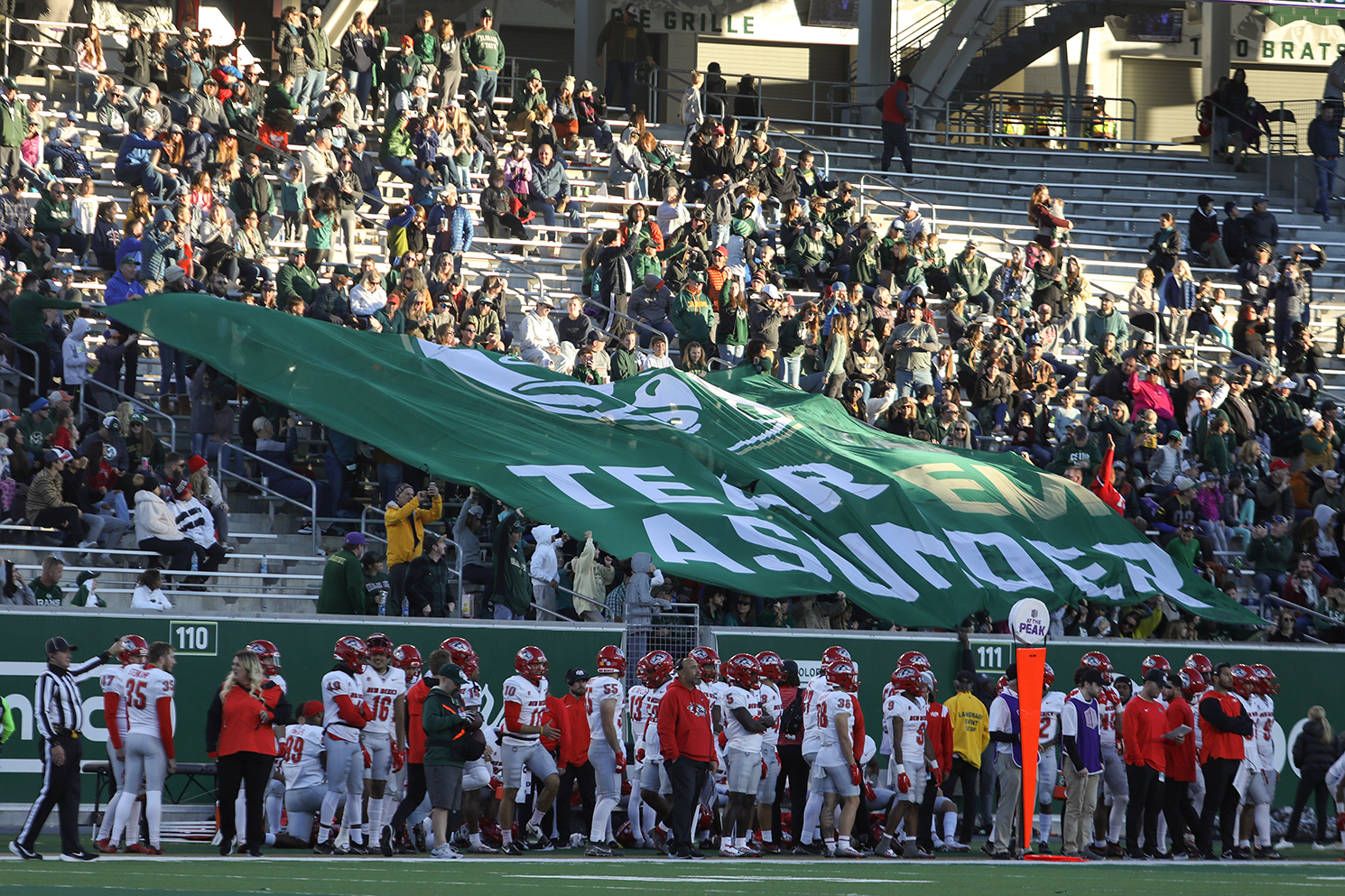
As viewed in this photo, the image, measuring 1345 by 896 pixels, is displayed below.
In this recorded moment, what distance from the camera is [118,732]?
1270 cm

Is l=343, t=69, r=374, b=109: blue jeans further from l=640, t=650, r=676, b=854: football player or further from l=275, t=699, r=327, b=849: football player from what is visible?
l=275, t=699, r=327, b=849: football player

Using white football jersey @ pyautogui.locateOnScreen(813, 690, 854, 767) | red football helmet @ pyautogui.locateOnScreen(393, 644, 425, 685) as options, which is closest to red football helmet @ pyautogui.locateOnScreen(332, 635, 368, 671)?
A: red football helmet @ pyautogui.locateOnScreen(393, 644, 425, 685)

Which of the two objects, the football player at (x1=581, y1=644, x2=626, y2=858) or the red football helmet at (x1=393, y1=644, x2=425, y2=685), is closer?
the red football helmet at (x1=393, y1=644, x2=425, y2=685)

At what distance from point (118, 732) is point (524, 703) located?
2923 mm

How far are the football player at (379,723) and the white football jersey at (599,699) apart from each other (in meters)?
1.55

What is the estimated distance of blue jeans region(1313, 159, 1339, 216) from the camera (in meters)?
30.1

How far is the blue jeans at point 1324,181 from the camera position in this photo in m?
30.1

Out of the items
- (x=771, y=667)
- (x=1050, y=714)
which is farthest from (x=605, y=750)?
(x=1050, y=714)

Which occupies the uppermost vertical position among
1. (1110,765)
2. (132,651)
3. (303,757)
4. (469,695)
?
(132,651)

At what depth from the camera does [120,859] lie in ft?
40.0

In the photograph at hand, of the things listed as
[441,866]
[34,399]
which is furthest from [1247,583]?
[34,399]

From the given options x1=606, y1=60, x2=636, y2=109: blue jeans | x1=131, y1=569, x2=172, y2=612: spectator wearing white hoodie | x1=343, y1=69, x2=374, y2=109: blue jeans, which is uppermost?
x1=606, y1=60, x2=636, y2=109: blue jeans

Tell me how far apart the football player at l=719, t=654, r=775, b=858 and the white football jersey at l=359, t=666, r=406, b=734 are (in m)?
2.51

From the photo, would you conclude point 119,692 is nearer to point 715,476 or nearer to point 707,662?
point 707,662
